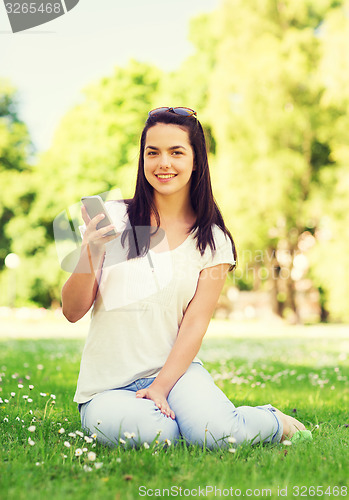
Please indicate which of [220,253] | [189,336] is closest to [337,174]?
[220,253]

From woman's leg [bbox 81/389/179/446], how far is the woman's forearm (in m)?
0.52

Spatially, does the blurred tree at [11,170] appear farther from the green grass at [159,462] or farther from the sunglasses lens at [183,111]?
the sunglasses lens at [183,111]

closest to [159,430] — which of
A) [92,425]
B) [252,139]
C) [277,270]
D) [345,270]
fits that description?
[92,425]

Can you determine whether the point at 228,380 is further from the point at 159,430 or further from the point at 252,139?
the point at 252,139

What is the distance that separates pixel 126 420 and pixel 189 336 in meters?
0.63

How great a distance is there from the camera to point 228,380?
225 inches

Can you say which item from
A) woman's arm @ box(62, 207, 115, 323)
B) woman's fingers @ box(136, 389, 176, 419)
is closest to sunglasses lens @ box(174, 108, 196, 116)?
woman's arm @ box(62, 207, 115, 323)

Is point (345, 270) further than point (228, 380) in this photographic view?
Yes

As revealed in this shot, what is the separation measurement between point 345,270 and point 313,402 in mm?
15226

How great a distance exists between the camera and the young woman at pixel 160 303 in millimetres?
3025

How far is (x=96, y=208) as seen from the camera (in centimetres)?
318

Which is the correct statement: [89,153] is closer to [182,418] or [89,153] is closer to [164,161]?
[164,161]

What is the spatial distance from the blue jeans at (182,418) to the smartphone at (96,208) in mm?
941

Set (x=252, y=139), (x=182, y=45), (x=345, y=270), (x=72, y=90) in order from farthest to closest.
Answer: (x=72, y=90)
(x=182, y=45)
(x=252, y=139)
(x=345, y=270)
